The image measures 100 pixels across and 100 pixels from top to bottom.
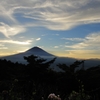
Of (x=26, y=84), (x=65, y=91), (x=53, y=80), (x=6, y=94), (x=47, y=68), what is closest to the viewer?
(x=6, y=94)

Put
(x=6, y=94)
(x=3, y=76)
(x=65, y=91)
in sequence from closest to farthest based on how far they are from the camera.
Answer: (x=6, y=94) < (x=65, y=91) < (x=3, y=76)

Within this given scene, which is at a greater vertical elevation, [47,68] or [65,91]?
[47,68]

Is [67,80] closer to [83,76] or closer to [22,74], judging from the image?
[83,76]

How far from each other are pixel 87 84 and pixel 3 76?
976 cm

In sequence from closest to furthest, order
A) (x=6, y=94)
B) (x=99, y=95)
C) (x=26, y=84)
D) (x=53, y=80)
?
(x=6, y=94) < (x=99, y=95) < (x=26, y=84) < (x=53, y=80)

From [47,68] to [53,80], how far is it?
7.17ft

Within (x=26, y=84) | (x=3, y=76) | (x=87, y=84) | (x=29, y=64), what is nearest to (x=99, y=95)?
(x=87, y=84)

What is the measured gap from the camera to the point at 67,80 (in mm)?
15812

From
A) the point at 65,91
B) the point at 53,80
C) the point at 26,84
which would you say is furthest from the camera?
the point at 53,80

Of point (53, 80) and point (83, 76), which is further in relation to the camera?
point (53, 80)

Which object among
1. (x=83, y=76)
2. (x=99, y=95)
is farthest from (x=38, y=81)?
(x=99, y=95)

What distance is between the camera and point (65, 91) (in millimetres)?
15758

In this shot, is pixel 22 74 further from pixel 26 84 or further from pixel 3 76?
pixel 3 76

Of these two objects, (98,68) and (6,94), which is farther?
(98,68)
